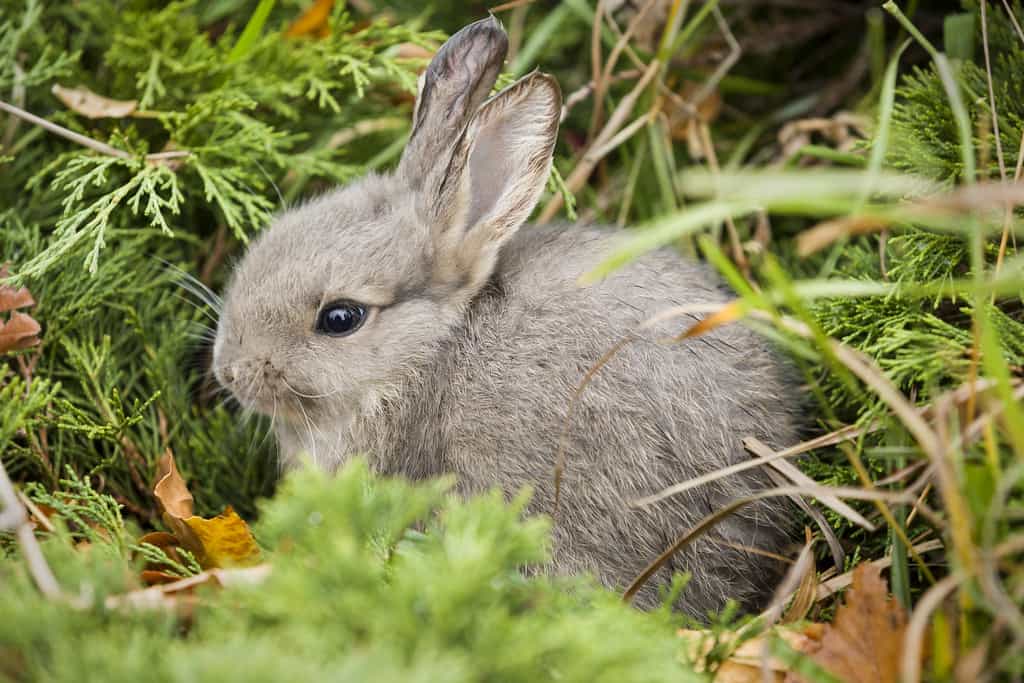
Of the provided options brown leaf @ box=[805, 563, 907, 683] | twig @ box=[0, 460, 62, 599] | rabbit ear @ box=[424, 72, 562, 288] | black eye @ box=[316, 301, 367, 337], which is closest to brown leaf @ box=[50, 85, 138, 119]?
Answer: black eye @ box=[316, 301, 367, 337]

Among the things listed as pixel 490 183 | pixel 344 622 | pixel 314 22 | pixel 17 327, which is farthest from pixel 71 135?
pixel 344 622

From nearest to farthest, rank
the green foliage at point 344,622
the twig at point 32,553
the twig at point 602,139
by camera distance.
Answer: the green foliage at point 344,622, the twig at point 32,553, the twig at point 602,139

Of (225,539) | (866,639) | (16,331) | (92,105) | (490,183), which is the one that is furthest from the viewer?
(92,105)

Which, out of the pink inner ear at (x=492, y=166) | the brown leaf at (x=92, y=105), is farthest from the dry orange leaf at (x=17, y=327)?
the pink inner ear at (x=492, y=166)

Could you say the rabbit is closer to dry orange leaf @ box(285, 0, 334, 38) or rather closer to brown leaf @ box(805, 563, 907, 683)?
brown leaf @ box(805, 563, 907, 683)

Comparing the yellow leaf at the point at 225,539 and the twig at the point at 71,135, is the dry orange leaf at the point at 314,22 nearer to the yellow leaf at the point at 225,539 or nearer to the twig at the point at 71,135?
the twig at the point at 71,135

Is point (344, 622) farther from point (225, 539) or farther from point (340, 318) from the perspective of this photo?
point (340, 318)

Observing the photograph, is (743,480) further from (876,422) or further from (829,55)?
(829,55)

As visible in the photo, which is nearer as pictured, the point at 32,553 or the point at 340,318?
the point at 32,553
